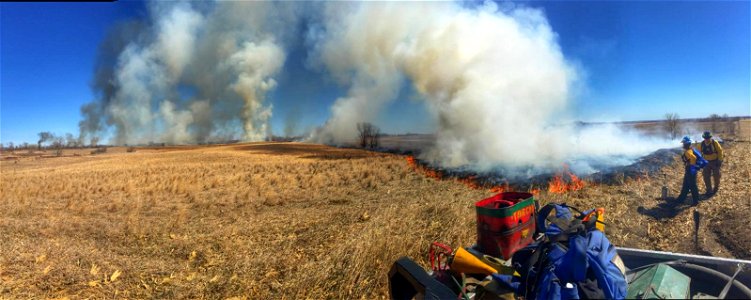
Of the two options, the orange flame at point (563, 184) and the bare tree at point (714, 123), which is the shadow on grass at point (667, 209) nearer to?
the orange flame at point (563, 184)

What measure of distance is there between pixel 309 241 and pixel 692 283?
6.82 meters

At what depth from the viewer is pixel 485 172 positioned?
1784 cm

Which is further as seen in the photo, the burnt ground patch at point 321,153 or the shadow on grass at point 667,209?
the burnt ground patch at point 321,153

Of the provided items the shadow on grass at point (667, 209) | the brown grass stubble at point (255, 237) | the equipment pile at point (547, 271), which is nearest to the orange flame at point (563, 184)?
the brown grass stubble at point (255, 237)

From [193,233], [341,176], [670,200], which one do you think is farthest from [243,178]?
[670,200]

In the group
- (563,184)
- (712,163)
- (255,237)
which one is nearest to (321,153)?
(563,184)

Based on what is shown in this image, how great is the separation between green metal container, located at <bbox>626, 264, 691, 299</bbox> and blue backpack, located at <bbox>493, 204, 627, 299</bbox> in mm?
136

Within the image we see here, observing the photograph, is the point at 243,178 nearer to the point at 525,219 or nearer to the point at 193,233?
the point at 193,233

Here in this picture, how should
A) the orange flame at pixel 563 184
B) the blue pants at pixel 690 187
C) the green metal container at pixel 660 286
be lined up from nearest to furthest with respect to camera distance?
the green metal container at pixel 660 286 → the blue pants at pixel 690 187 → the orange flame at pixel 563 184

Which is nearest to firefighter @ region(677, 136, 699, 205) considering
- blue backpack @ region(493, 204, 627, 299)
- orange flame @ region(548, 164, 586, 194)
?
orange flame @ region(548, 164, 586, 194)

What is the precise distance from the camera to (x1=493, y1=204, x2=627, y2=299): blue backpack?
2.20 m

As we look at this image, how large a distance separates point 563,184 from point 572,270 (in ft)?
37.5

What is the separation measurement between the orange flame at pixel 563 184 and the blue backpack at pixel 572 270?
31.2 feet

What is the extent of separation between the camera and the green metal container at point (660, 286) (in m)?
2.17
